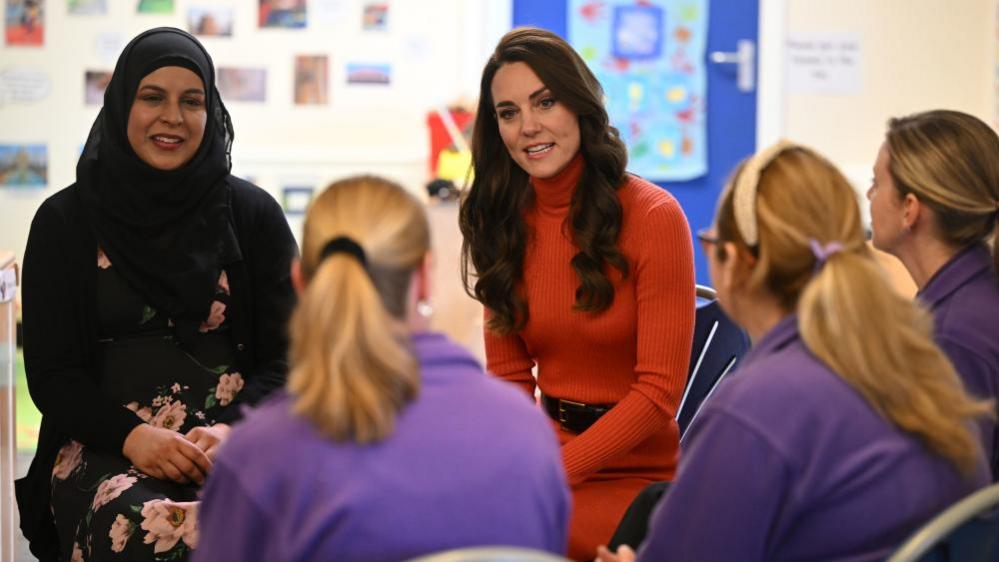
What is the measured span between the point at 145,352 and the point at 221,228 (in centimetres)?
29

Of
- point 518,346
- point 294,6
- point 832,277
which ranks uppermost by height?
point 294,6

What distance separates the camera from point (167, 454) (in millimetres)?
2223

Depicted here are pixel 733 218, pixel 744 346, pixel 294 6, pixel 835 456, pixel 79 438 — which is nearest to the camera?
pixel 835 456

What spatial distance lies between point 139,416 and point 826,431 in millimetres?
1417

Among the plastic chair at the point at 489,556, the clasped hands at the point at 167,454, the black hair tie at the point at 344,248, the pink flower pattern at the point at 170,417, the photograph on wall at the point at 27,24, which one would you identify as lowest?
the clasped hands at the point at 167,454

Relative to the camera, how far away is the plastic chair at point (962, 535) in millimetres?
1245

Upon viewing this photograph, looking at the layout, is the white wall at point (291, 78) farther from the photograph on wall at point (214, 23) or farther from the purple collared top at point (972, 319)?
the purple collared top at point (972, 319)

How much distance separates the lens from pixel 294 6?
5.59 metres

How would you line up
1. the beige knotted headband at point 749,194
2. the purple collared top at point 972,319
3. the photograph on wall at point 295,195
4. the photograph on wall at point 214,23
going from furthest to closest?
the photograph on wall at point 295,195, the photograph on wall at point 214,23, the purple collared top at point 972,319, the beige knotted headband at point 749,194

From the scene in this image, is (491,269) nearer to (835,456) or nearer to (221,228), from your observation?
(221,228)

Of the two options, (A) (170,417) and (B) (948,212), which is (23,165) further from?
(B) (948,212)

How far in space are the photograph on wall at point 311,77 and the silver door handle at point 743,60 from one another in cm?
177

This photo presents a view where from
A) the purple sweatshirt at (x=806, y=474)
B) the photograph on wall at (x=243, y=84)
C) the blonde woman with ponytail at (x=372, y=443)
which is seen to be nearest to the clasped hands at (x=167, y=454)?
the blonde woman with ponytail at (x=372, y=443)

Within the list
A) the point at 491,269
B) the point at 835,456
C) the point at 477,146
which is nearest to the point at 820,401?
the point at 835,456
